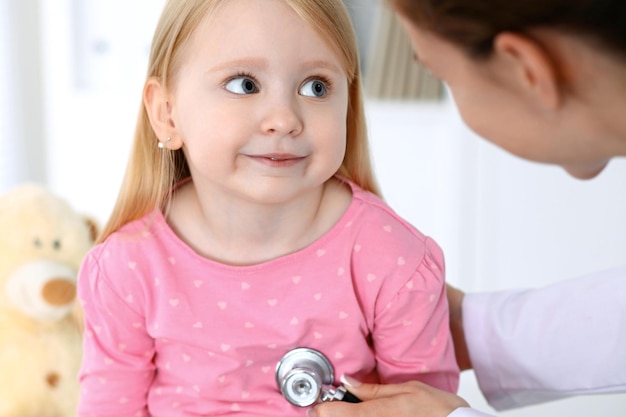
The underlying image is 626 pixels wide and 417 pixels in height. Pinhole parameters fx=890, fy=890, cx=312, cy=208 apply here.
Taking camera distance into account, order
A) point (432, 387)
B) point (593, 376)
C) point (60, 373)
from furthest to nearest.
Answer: point (60, 373)
point (593, 376)
point (432, 387)

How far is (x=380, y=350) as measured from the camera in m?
1.18

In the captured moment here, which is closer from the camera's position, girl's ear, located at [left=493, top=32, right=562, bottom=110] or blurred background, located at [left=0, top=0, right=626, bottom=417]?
girl's ear, located at [left=493, top=32, right=562, bottom=110]

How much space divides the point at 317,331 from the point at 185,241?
218 millimetres

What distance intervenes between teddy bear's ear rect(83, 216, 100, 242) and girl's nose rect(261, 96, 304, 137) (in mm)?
682

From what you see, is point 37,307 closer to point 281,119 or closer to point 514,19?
point 281,119

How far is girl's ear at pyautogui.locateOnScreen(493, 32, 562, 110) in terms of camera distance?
2.35 feet

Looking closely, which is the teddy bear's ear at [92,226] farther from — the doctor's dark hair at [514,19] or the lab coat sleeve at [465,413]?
the doctor's dark hair at [514,19]

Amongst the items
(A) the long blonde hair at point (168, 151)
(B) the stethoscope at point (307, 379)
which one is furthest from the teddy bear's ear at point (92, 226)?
(B) the stethoscope at point (307, 379)

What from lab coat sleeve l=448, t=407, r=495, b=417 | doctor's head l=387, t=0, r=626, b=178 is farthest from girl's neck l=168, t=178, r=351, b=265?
doctor's head l=387, t=0, r=626, b=178

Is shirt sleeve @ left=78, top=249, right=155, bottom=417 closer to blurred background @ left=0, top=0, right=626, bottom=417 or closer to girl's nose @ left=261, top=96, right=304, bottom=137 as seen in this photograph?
girl's nose @ left=261, top=96, right=304, bottom=137

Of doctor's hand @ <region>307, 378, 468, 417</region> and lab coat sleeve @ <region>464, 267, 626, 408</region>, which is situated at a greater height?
lab coat sleeve @ <region>464, 267, 626, 408</region>

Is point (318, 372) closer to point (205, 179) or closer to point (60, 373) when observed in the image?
point (205, 179)

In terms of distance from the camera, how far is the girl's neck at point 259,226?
1.17 metres

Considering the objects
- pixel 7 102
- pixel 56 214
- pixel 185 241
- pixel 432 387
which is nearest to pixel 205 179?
pixel 185 241
